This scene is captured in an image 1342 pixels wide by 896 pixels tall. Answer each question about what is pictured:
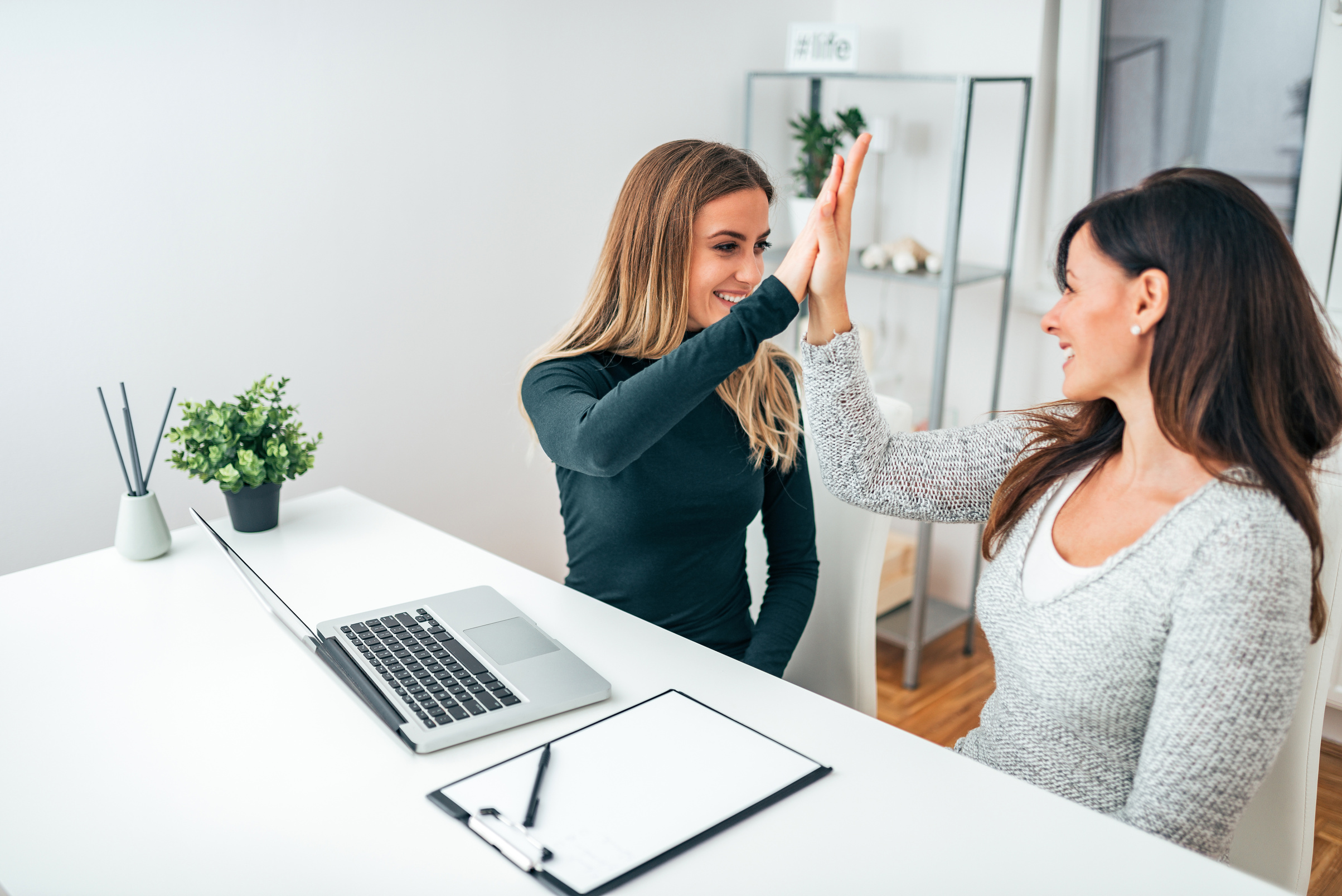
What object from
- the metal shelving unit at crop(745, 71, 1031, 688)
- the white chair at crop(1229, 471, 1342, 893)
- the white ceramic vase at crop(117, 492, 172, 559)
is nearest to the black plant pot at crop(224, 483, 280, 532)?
the white ceramic vase at crop(117, 492, 172, 559)

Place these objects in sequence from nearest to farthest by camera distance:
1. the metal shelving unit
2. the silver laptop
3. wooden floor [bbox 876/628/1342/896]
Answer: the silver laptop
wooden floor [bbox 876/628/1342/896]
the metal shelving unit

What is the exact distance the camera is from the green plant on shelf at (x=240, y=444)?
1506 mm

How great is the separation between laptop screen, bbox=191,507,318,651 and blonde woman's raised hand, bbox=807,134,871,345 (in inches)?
27.8

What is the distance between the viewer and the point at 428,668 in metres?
1.12

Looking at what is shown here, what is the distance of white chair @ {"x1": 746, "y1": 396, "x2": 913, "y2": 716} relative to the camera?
59.5 inches

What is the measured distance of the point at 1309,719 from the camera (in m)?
1.08

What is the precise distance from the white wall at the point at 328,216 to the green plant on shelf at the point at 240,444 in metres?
0.47

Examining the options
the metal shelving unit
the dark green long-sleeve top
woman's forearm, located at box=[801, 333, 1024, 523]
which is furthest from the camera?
the metal shelving unit

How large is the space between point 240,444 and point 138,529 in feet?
0.60

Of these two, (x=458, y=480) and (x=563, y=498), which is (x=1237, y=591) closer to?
(x=563, y=498)

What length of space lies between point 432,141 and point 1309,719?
6.20ft

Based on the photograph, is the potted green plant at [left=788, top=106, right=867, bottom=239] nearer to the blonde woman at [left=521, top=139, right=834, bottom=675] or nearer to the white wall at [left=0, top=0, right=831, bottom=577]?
the white wall at [left=0, top=0, right=831, bottom=577]

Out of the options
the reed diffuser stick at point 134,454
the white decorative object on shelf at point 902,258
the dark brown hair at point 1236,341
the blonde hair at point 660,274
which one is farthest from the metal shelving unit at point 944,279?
the reed diffuser stick at point 134,454

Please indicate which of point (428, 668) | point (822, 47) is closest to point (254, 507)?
point (428, 668)
